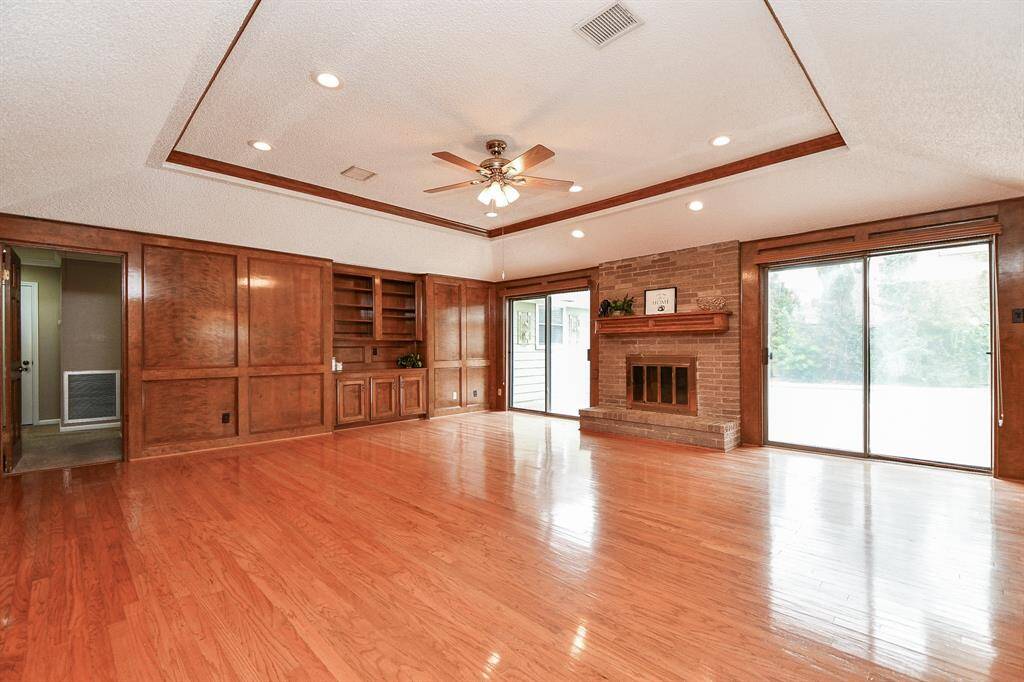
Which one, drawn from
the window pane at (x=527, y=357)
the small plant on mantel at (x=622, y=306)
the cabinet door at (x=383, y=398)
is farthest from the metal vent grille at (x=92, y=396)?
the small plant on mantel at (x=622, y=306)

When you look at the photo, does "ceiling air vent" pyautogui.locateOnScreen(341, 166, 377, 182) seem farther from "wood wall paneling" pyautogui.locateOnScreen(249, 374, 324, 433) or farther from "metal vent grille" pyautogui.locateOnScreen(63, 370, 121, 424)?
"metal vent grille" pyautogui.locateOnScreen(63, 370, 121, 424)

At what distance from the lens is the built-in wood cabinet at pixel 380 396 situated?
672 centimetres

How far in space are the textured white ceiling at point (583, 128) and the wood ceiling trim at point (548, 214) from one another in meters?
0.11

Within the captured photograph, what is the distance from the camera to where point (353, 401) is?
22.3 ft

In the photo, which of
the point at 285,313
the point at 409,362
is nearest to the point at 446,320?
the point at 409,362

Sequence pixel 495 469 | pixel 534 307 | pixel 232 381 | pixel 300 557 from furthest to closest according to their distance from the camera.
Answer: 1. pixel 534 307
2. pixel 232 381
3. pixel 495 469
4. pixel 300 557

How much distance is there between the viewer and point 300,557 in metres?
2.63

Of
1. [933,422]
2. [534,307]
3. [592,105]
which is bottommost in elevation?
[933,422]

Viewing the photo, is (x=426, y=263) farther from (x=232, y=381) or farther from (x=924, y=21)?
(x=924, y=21)

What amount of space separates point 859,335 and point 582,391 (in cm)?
380

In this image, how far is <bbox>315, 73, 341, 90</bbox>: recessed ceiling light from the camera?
2.99 meters

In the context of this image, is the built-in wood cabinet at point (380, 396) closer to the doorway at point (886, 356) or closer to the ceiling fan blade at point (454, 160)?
the ceiling fan blade at point (454, 160)

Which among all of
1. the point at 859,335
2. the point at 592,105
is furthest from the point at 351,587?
the point at 859,335

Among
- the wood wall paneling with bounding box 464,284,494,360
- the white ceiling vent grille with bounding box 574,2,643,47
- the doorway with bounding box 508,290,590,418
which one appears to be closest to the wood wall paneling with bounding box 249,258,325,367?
the wood wall paneling with bounding box 464,284,494,360
